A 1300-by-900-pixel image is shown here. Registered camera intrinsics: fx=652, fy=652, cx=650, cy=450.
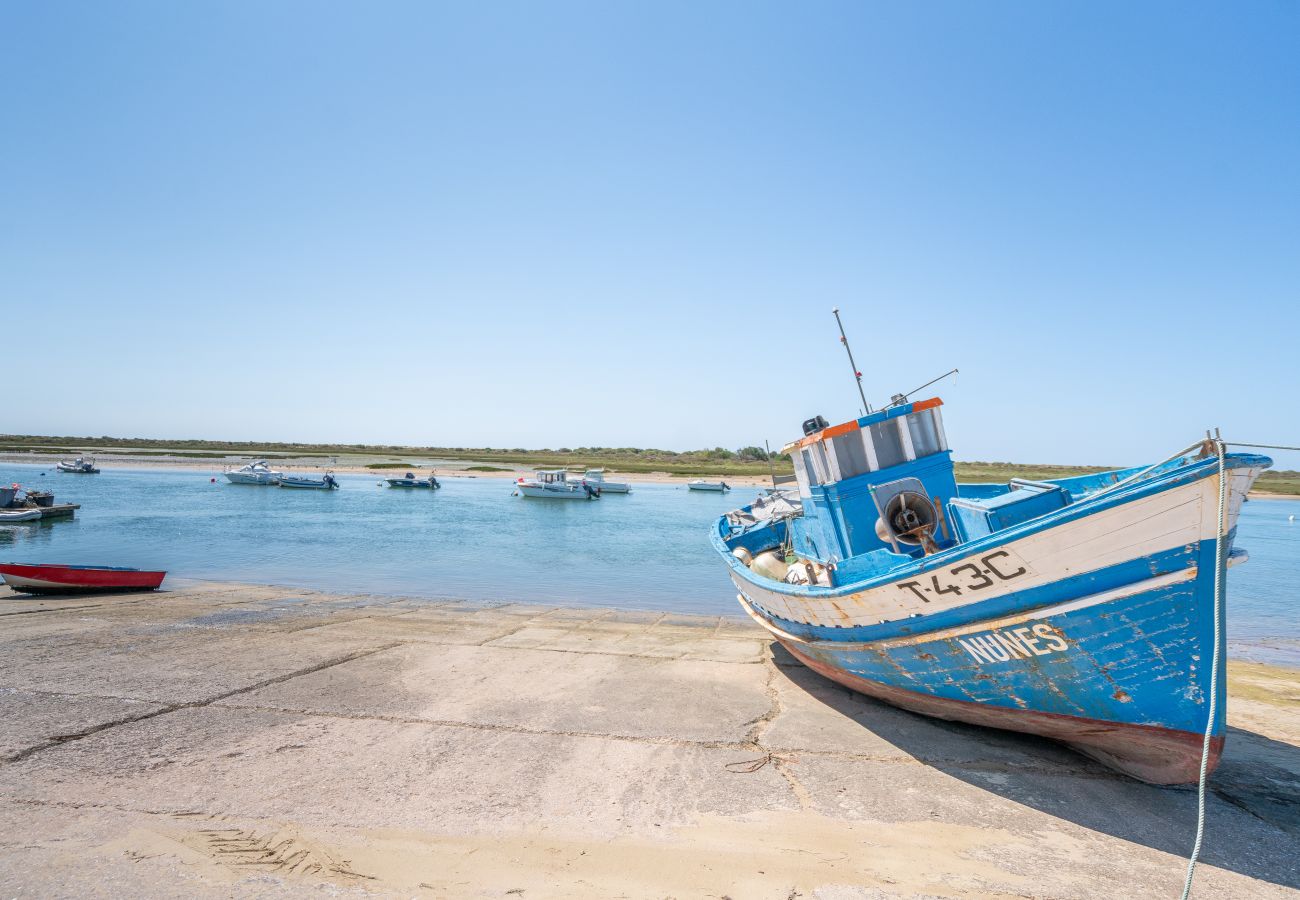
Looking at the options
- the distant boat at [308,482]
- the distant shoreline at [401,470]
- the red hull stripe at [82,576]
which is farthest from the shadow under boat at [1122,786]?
the distant shoreline at [401,470]

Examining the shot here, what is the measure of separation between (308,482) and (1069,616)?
67273mm

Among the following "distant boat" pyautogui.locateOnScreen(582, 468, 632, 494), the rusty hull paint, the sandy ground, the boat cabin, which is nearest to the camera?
the sandy ground

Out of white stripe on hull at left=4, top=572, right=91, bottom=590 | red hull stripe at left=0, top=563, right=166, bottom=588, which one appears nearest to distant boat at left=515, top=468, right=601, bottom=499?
red hull stripe at left=0, top=563, right=166, bottom=588

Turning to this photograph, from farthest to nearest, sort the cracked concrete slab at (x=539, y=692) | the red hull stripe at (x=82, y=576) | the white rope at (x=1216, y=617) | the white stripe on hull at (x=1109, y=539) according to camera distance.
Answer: the red hull stripe at (x=82, y=576)
the cracked concrete slab at (x=539, y=692)
the white stripe on hull at (x=1109, y=539)
the white rope at (x=1216, y=617)

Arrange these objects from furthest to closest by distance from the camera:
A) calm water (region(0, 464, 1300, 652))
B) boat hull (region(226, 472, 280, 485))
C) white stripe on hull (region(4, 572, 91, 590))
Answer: boat hull (region(226, 472, 280, 485)) < calm water (region(0, 464, 1300, 652)) < white stripe on hull (region(4, 572, 91, 590))

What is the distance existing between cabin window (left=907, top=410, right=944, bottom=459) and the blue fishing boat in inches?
53.4

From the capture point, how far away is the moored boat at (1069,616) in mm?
5203

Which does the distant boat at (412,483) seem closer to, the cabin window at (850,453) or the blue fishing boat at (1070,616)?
the cabin window at (850,453)

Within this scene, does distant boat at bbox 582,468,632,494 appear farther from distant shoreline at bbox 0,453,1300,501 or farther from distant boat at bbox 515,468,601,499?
distant shoreline at bbox 0,453,1300,501

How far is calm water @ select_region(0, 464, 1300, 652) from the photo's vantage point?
20.7 meters

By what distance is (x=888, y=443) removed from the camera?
9.27m

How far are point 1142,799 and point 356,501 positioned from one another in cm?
5627

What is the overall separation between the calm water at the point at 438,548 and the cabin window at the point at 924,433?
388 inches

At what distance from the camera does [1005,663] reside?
6039 millimetres
